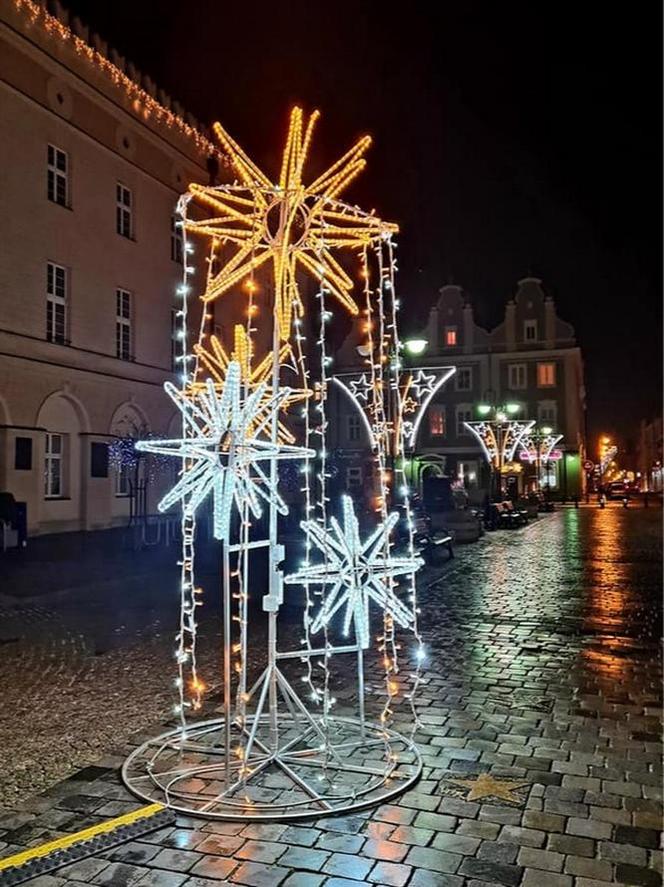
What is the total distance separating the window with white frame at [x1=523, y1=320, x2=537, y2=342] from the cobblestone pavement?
146 ft

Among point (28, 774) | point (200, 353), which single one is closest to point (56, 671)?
point (28, 774)

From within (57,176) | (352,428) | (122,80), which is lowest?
(352,428)

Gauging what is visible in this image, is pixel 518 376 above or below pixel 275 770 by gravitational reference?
above

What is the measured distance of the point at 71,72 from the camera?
24.3 metres

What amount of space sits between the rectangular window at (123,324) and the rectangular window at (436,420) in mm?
29674

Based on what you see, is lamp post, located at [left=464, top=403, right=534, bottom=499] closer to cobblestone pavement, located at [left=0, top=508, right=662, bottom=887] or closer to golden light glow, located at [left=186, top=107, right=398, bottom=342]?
cobblestone pavement, located at [left=0, top=508, right=662, bottom=887]

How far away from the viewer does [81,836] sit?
12.9 feet

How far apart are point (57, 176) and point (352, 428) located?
32527mm

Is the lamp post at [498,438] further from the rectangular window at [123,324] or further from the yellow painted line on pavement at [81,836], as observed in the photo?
the yellow painted line on pavement at [81,836]

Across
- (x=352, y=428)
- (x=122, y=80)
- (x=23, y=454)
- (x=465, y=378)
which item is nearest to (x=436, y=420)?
(x=465, y=378)

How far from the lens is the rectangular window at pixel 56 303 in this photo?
23922 mm

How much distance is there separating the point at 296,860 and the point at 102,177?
1030 inches

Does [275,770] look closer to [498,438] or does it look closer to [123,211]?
[123,211]

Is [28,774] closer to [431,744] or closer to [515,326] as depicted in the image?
[431,744]
